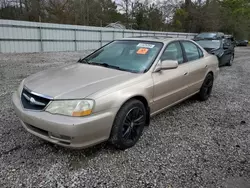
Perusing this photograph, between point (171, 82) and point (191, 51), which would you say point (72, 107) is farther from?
point (191, 51)

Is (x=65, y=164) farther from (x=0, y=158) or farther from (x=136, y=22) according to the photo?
(x=136, y=22)

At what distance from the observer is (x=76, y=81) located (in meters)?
2.37

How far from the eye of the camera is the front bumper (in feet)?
6.42

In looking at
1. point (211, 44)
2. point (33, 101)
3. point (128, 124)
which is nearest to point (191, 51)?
point (128, 124)

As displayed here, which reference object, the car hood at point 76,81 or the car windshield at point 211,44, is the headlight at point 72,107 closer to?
the car hood at point 76,81

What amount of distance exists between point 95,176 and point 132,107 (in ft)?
2.94

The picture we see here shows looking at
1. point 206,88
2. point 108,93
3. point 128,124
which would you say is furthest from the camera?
point 206,88

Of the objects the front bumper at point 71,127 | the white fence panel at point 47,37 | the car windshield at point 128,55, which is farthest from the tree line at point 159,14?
the front bumper at point 71,127

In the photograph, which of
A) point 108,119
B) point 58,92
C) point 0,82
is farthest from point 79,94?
point 0,82

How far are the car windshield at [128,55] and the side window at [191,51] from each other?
2.75ft

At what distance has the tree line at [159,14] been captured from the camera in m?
20.5

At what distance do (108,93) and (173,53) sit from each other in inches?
67.5

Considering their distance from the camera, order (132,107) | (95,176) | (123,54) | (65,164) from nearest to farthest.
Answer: (95,176) < (65,164) < (132,107) < (123,54)

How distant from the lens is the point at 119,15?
2689cm
